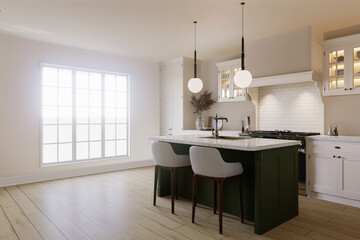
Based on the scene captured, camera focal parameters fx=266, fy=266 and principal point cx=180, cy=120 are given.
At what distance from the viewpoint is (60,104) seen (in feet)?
18.7

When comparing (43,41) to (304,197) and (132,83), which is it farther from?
(304,197)

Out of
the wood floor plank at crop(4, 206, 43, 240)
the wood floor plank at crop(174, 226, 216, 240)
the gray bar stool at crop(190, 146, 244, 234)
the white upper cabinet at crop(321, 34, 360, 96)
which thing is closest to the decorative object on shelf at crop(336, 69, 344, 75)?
the white upper cabinet at crop(321, 34, 360, 96)

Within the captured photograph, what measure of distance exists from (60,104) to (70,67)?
831 millimetres

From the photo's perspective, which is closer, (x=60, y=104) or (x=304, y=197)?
(x=304, y=197)

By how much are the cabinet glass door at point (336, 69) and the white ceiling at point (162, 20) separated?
455mm

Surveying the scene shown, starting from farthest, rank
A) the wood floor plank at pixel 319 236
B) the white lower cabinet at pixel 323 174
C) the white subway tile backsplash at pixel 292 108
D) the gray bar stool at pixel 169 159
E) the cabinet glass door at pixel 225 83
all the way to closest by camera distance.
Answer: the cabinet glass door at pixel 225 83, the white subway tile backsplash at pixel 292 108, the white lower cabinet at pixel 323 174, the gray bar stool at pixel 169 159, the wood floor plank at pixel 319 236

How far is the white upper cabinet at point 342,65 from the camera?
4.18 metres

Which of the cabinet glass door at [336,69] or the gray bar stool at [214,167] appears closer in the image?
the gray bar stool at [214,167]

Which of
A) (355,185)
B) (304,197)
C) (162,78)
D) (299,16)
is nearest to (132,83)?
(162,78)

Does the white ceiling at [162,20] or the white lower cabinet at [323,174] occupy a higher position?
the white ceiling at [162,20]

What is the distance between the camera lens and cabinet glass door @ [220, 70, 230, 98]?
6012 mm

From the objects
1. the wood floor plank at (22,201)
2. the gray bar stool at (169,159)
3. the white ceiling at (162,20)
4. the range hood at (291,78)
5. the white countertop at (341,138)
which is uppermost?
the white ceiling at (162,20)

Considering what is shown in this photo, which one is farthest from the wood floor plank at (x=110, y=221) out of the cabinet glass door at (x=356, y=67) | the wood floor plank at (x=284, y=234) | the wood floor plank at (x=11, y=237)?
the cabinet glass door at (x=356, y=67)

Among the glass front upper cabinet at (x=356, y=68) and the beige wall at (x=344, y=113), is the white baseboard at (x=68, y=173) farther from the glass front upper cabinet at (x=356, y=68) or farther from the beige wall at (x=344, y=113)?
Result: the glass front upper cabinet at (x=356, y=68)
